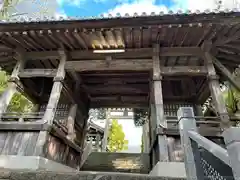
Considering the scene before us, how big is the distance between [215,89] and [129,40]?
257 centimetres

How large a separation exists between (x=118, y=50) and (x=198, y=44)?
2.25m

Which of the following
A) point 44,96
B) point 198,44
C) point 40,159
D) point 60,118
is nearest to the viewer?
point 40,159

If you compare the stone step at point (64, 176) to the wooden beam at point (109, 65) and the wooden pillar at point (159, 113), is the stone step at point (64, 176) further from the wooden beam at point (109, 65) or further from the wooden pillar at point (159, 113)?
the wooden beam at point (109, 65)

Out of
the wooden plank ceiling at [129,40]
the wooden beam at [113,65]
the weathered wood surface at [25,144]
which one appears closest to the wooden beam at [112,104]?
the wooden plank ceiling at [129,40]

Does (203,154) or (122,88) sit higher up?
(122,88)

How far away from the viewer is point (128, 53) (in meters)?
5.70

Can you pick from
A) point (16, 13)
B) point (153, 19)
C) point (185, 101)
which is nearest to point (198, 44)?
point (153, 19)

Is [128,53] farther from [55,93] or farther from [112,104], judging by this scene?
[112,104]

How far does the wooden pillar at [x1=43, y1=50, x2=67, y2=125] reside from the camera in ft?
15.3

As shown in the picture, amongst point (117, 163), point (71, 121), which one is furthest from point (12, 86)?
point (117, 163)

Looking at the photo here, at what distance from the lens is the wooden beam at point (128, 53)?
216 inches

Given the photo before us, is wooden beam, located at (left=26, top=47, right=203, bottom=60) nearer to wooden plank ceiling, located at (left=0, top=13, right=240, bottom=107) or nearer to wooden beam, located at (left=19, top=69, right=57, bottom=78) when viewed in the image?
wooden plank ceiling, located at (left=0, top=13, right=240, bottom=107)

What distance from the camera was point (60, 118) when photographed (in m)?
6.84

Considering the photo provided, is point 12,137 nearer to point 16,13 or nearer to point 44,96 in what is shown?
point 44,96
